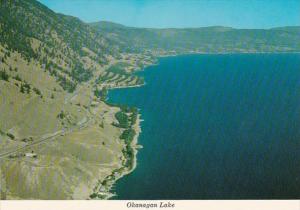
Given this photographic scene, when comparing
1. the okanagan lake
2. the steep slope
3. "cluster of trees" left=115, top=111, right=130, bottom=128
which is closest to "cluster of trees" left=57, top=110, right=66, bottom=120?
"cluster of trees" left=115, top=111, right=130, bottom=128

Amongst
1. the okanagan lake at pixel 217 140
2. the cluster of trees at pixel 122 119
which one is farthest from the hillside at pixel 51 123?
the okanagan lake at pixel 217 140

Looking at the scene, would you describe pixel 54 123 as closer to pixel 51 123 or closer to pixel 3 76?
pixel 51 123

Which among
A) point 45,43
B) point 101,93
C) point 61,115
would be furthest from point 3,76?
point 45,43

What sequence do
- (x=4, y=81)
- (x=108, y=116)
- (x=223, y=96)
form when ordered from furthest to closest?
(x=223, y=96)
(x=108, y=116)
(x=4, y=81)

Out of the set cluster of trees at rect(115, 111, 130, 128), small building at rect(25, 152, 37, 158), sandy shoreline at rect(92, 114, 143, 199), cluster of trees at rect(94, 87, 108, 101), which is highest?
cluster of trees at rect(94, 87, 108, 101)

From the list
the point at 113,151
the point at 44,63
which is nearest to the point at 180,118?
the point at 113,151

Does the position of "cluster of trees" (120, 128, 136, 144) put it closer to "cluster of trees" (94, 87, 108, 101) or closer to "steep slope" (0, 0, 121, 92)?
"cluster of trees" (94, 87, 108, 101)

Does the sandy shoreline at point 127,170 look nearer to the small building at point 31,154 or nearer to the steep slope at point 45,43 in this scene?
the small building at point 31,154
